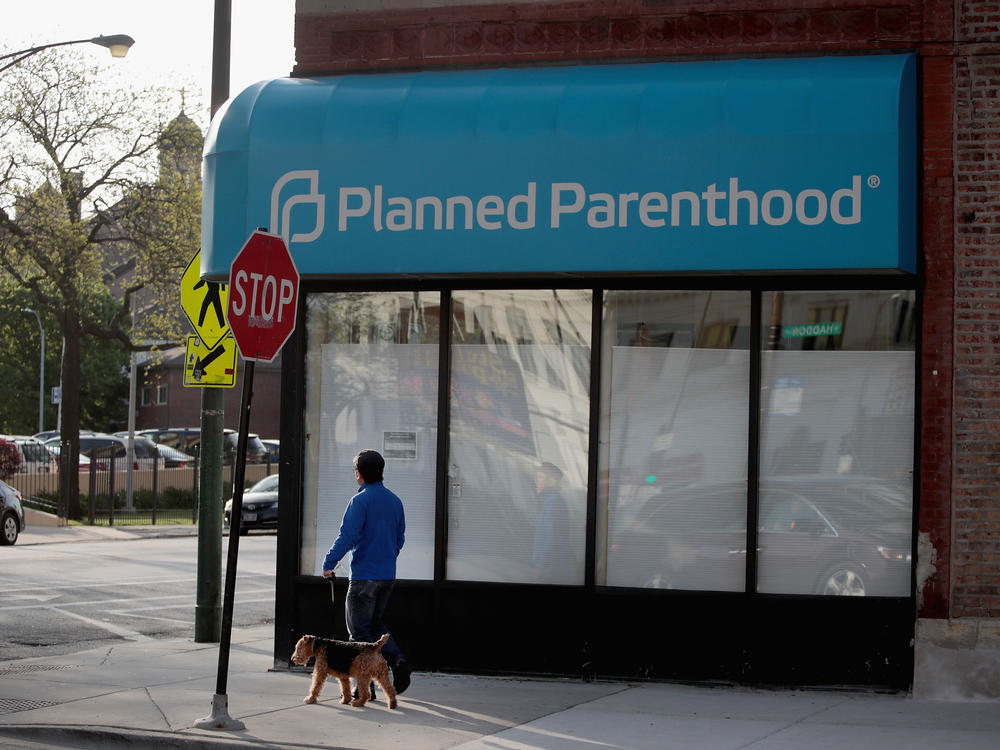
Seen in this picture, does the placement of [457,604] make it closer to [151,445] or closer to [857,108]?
[857,108]

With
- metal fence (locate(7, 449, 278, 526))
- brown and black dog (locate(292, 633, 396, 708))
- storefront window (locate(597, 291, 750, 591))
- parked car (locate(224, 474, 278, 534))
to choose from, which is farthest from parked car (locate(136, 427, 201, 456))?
brown and black dog (locate(292, 633, 396, 708))

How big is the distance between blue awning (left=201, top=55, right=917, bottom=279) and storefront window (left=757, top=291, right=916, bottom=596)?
65 centimetres

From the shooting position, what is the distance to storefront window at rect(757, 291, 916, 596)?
959 cm

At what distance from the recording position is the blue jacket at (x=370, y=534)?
896 centimetres

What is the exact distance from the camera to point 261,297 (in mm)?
8062

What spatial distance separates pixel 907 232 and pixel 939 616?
112 inches

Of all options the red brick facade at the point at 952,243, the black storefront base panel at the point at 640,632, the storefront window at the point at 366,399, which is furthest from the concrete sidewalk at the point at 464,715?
the storefront window at the point at 366,399

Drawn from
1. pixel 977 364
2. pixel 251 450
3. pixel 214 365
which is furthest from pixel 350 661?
pixel 251 450

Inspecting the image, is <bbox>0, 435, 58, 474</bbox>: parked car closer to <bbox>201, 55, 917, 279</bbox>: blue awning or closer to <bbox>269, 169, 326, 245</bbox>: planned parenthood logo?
<bbox>201, 55, 917, 279</bbox>: blue awning

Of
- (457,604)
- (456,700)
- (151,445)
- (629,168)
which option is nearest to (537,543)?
(457,604)

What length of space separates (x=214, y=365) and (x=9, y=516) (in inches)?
524

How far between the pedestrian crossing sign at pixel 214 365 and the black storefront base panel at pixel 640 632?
2402mm

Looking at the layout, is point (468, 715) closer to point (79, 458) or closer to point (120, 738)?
point (120, 738)

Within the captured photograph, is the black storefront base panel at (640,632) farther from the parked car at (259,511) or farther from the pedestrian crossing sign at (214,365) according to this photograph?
the parked car at (259,511)
